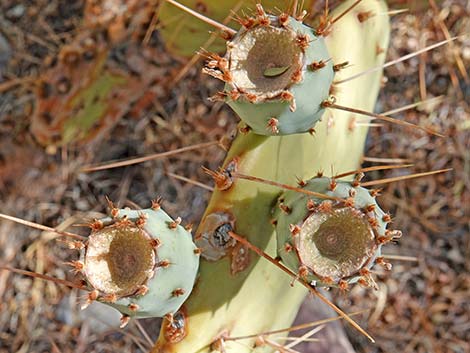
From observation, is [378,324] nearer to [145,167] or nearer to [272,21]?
[145,167]

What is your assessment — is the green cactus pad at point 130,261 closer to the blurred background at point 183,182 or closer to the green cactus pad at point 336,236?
the green cactus pad at point 336,236

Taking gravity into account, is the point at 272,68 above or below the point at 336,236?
above

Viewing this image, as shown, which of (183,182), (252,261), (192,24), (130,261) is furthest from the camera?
(183,182)

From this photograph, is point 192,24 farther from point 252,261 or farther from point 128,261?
point 128,261

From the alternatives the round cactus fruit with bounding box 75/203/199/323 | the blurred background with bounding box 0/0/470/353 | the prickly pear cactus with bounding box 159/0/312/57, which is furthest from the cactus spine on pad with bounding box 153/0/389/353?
the blurred background with bounding box 0/0/470/353

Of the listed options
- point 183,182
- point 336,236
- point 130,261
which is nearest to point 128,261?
point 130,261

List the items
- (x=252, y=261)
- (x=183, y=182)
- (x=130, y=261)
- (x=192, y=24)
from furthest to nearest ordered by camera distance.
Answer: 1. (x=183, y=182)
2. (x=192, y=24)
3. (x=252, y=261)
4. (x=130, y=261)

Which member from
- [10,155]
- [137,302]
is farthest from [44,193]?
[137,302]
